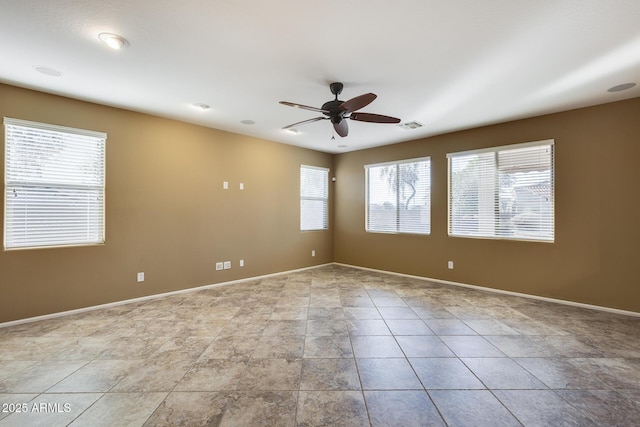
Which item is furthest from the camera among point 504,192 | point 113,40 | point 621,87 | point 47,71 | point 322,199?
point 322,199

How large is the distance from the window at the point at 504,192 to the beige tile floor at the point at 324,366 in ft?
4.10

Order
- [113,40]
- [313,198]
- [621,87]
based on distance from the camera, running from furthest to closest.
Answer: [313,198] → [621,87] → [113,40]

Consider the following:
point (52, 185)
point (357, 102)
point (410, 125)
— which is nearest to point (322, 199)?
point (410, 125)

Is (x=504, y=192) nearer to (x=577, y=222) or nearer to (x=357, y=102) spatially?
(x=577, y=222)

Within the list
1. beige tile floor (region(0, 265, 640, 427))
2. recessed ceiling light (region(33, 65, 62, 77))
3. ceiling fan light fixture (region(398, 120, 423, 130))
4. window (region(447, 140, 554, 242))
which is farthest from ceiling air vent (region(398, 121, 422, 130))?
recessed ceiling light (region(33, 65, 62, 77))

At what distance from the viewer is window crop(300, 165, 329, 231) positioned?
246 inches

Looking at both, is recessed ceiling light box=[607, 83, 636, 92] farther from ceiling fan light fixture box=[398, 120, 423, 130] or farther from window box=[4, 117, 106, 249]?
window box=[4, 117, 106, 249]

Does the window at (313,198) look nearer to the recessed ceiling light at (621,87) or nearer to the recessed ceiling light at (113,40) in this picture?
the recessed ceiling light at (113,40)

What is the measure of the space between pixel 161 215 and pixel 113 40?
2.58 m

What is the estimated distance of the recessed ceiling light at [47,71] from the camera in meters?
2.79

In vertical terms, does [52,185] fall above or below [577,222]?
above

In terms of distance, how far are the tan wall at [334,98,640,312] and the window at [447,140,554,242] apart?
0.40ft

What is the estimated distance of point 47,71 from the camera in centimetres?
287

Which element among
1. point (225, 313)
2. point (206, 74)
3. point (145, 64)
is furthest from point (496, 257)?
point (145, 64)
